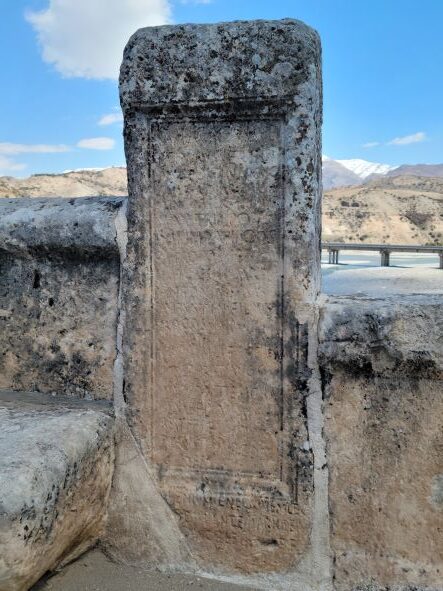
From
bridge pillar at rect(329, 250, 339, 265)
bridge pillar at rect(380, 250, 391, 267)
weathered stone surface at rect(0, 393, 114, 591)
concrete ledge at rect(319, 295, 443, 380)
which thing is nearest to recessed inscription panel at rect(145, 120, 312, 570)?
concrete ledge at rect(319, 295, 443, 380)

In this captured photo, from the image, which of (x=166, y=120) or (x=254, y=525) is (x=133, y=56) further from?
(x=254, y=525)

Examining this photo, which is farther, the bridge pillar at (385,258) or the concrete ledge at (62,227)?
the bridge pillar at (385,258)

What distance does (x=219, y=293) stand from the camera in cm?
168

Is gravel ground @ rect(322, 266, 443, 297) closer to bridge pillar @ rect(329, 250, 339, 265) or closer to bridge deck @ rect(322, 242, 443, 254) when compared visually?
bridge deck @ rect(322, 242, 443, 254)

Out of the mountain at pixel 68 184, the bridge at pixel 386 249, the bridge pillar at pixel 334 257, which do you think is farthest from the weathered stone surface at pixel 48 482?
the mountain at pixel 68 184

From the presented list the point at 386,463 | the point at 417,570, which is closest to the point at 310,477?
the point at 386,463

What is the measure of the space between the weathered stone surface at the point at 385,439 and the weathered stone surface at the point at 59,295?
70 cm

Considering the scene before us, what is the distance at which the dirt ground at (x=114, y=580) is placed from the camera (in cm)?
161

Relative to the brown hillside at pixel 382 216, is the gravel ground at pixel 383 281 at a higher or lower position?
lower

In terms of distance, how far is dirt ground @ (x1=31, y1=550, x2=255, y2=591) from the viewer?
5.29ft

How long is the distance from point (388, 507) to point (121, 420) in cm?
83

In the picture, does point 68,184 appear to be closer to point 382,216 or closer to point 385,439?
point 382,216

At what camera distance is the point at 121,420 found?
1779 millimetres

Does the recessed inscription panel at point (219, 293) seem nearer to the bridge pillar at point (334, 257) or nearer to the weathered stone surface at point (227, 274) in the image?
the weathered stone surface at point (227, 274)
